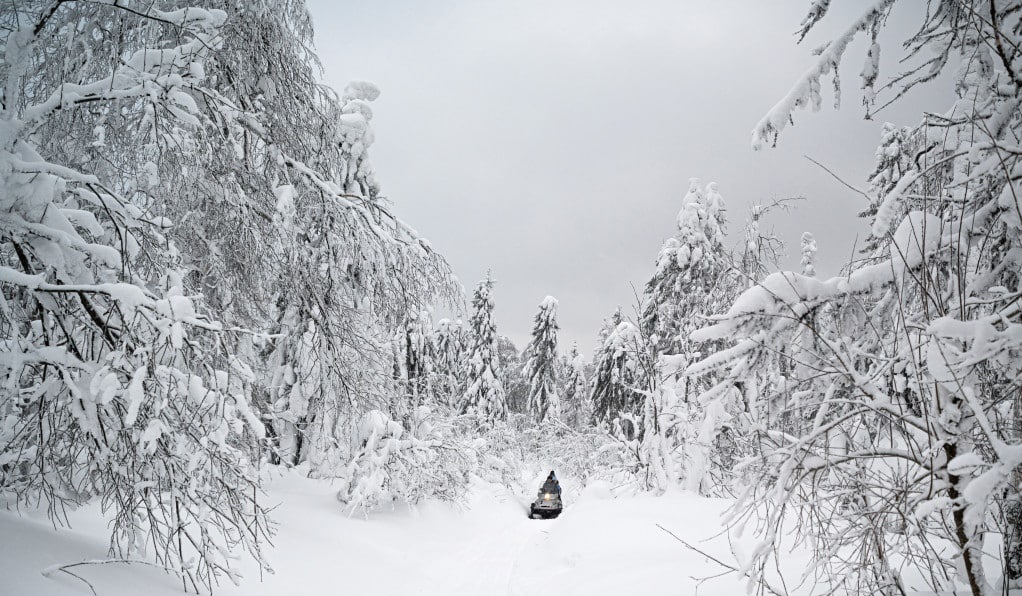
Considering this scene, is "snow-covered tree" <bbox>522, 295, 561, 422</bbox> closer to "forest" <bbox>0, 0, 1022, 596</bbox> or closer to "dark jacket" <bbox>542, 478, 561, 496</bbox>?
"dark jacket" <bbox>542, 478, 561, 496</bbox>

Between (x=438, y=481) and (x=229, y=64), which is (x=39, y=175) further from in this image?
(x=438, y=481)

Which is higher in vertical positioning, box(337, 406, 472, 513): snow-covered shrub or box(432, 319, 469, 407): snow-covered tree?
box(432, 319, 469, 407): snow-covered tree

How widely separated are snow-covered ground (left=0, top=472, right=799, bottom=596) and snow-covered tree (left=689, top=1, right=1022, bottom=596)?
206 centimetres

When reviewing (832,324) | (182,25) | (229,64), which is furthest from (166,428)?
(832,324)

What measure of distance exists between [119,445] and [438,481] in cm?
963

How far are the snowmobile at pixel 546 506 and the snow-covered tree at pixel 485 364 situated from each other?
419 inches

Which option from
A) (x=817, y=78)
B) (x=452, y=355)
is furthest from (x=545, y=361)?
(x=817, y=78)

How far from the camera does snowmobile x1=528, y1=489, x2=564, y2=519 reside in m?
16.0

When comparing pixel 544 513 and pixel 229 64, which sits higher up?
pixel 229 64

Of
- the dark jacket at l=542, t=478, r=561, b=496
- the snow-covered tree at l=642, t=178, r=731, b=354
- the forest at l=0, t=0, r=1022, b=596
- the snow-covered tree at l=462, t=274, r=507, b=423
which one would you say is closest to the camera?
the forest at l=0, t=0, r=1022, b=596

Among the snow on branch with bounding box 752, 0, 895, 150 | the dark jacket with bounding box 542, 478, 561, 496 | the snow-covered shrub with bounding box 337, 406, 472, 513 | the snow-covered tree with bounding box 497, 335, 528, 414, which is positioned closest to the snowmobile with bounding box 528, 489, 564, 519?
the dark jacket with bounding box 542, 478, 561, 496

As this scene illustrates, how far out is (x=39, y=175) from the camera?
247 cm

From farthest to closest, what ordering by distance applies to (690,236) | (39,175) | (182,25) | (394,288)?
(690,236), (394,288), (182,25), (39,175)

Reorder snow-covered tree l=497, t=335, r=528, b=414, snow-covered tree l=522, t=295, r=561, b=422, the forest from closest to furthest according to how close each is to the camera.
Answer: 1. the forest
2. snow-covered tree l=522, t=295, r=561, b=422
3. snow-covered tree l=497, t=335, r=528, b=414
